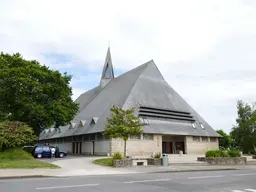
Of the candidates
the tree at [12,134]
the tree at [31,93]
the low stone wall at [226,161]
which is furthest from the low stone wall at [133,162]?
the tree at [31,93]

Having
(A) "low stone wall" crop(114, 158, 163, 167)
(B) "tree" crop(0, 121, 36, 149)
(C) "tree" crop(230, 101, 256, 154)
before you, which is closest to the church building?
(C) "tree" crop(230, 101, 256, 154)

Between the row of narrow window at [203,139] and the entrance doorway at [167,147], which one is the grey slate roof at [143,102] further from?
the entrance doorway at [167,147]

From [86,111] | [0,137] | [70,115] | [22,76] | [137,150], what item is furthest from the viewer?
[86,111]

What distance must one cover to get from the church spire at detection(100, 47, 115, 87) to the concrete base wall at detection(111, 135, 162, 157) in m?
26.1

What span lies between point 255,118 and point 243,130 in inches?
193

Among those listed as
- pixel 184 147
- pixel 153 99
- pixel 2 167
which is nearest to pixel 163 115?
pixel 153 99

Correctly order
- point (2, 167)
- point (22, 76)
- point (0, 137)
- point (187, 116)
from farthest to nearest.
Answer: point (187, 116), point (22, 76), point (0, 137), point (2, 167)

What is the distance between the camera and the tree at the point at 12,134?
84.5ft

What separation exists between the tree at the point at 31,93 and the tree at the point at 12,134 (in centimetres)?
345

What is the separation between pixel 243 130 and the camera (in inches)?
2012

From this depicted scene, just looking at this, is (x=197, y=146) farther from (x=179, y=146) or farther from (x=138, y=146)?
(x=138, y=146)

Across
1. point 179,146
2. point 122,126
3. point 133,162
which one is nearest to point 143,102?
point 179,146

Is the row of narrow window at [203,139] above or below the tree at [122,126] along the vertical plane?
below

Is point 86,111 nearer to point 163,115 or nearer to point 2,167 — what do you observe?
point 163,115
